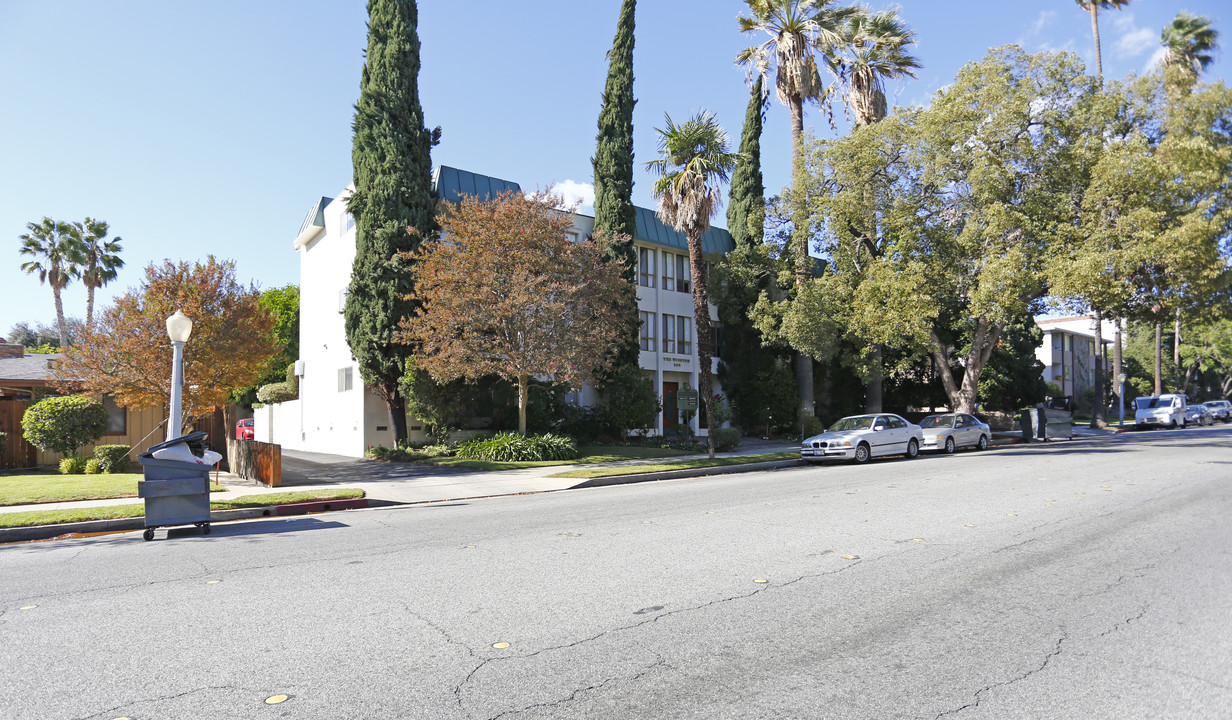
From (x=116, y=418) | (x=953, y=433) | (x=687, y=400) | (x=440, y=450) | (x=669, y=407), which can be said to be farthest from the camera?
(x=669, y=407)

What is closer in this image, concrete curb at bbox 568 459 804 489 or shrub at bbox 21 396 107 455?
concrete curb at bbox 568 459 804 489

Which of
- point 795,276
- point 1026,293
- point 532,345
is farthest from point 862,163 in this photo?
point 532,345

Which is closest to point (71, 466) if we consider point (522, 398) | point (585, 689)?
point (522, 398)

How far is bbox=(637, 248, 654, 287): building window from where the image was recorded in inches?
1272

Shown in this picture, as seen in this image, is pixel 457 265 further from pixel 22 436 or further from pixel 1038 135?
pixel 1038 135

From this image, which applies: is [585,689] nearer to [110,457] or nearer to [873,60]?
[110,457]

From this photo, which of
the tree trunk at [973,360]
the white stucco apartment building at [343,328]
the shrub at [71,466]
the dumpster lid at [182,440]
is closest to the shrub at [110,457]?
the shrub at [71,466]

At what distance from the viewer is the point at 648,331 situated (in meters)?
32.2

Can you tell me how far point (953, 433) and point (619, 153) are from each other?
15547 millimetres

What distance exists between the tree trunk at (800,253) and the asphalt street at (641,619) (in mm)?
18865

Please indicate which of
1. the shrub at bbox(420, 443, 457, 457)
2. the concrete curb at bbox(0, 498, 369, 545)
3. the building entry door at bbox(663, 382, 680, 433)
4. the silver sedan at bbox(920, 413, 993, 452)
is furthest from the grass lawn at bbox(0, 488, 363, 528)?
the building entry door at bbox(663, 382, 680, 433)

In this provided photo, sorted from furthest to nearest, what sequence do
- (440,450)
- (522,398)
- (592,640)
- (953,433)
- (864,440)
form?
(953,433), (440,450), (522,398), (864,440), (592,640)

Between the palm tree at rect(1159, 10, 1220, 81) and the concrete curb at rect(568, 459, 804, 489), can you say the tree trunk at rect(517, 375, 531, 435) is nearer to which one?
the concrete curb at rect(568, 459, 804, 489)

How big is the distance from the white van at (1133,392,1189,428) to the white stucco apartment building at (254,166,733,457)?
24102 mm
